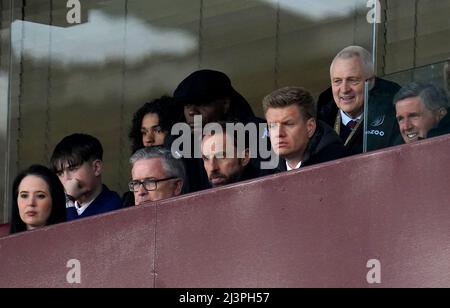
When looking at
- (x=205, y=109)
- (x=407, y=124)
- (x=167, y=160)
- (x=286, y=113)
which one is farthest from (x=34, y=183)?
(x=407, y=124)

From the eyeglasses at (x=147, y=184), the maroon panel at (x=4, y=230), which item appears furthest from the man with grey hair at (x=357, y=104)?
the maroon panel at (x=4, y=230)

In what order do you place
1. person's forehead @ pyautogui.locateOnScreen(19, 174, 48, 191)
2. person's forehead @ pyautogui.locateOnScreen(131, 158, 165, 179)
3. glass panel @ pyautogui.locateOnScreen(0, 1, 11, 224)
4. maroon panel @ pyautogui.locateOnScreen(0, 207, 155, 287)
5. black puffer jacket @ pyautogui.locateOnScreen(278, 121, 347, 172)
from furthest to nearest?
glass panel @ pyautogui.locateOnScreen(0, 1, 11, 224) < person's forehead @ pyautogui.locateOnScreen(19, 174, 48, 191) < maroon panel @ pyautogui.locateOnScreen(0, 207, 155, 287) < person's forehead @ pyautogui.locateOnScreen(131, 158, 165, 179) < black puffer jacket @ pyautogui.locateOnScreen(278, 121, 347, 172)

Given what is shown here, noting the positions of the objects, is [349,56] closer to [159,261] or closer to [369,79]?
[369,79]

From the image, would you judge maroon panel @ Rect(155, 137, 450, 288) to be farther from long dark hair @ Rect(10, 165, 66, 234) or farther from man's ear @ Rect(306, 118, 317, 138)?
long dark hair @ Rect(10, 165, 66, 234)

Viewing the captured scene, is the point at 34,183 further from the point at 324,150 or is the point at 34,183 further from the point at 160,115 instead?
the point at 324,150

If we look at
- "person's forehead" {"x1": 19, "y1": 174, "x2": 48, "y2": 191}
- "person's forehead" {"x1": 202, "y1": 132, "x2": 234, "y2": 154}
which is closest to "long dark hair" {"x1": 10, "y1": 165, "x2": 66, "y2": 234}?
"person's forehead" {"x1": 19, "y1": 174, "x2": 48, "y2": 191}

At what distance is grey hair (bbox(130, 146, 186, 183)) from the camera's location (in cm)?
1362

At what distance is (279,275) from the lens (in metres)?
13.3

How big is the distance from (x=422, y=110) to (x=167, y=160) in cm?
173

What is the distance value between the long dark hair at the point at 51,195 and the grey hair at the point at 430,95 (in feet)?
8.04
